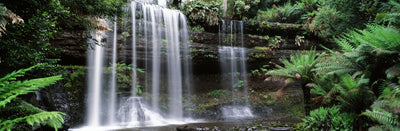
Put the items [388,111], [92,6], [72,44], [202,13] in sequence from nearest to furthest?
[388,111], [92,6], [72,44], [202,13]

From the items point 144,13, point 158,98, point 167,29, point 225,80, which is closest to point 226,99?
point 225,80

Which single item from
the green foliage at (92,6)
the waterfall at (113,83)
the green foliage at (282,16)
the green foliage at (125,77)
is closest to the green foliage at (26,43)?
the green foliage at (92,6)

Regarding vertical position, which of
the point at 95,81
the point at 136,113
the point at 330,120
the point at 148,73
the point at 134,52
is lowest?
the point at 136,113

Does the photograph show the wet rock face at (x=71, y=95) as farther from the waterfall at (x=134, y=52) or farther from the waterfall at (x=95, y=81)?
the waterfall at (x=134, y=52)

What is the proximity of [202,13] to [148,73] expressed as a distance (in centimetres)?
374

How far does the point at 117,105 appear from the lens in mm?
7676

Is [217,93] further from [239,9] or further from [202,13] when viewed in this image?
[239,9]

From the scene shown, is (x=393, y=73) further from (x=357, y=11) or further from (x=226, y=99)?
(x=226, y=99)

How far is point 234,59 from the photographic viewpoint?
10344 millimetres

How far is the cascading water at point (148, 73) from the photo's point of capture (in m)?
7.38

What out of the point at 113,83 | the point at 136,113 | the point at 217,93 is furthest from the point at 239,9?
the point at 136,113

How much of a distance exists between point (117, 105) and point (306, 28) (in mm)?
9828

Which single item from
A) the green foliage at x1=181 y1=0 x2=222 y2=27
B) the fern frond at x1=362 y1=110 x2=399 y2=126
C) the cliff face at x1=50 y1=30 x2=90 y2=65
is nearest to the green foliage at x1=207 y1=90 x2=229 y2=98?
the green foliage at x1=181 y1=0 x2=222 y2=27

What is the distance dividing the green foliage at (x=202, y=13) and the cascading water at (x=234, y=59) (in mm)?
614
